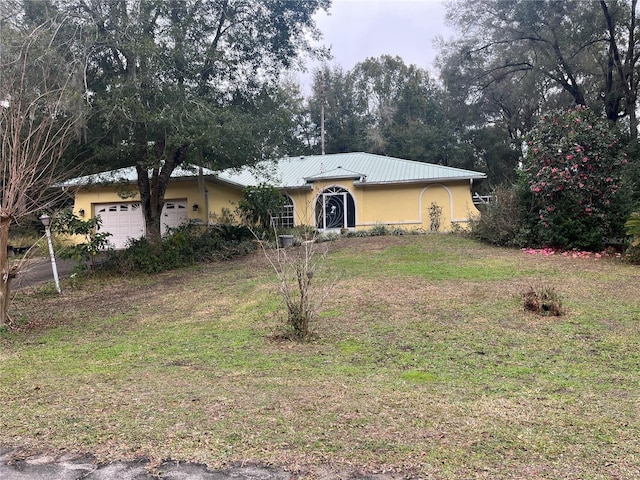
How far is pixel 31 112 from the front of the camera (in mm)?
7305

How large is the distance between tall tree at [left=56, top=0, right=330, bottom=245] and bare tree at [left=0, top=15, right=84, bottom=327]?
0.94 meters

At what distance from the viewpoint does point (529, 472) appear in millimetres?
2723

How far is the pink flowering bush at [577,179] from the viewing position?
11.9 metres

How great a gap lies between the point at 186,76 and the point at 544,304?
9.12 m

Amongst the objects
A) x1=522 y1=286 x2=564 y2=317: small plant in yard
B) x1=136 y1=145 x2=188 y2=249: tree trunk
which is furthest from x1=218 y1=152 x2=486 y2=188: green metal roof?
x1=522 y1=286 x2=564 y2=317: small plant in yard

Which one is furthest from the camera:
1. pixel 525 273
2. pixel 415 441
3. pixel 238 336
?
pixel 525 273

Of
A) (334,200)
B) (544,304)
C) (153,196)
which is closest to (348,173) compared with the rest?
(334,200)

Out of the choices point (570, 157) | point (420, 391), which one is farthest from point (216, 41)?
point (420, 391)

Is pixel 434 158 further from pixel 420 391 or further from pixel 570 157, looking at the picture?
pixel 420 391

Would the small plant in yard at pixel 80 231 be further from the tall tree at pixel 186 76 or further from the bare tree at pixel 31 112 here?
the tall tree at pixel 186 76

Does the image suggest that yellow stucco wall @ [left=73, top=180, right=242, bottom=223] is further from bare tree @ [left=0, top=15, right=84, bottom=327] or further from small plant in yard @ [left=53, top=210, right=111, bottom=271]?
bare tree @ [left=0, top=15, right=84, bottom=327]

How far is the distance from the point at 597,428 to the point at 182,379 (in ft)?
11.9

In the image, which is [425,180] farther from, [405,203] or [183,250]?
[183,250]

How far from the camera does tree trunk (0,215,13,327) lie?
6734 mm
